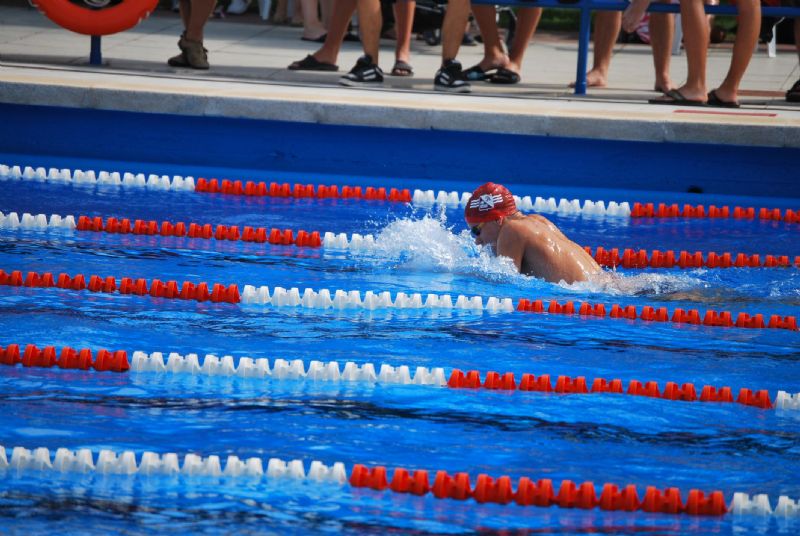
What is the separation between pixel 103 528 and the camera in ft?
8.98

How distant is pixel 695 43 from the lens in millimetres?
6895

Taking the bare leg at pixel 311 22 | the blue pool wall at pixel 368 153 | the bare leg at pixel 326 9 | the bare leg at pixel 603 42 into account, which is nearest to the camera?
the blue pool wall at pixel 368 153

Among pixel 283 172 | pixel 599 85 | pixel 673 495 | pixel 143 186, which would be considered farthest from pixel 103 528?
pixel 599 85

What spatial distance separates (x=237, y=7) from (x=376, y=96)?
5.25 m

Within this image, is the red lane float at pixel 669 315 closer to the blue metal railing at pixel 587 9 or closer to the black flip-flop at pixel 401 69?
the blue metal railing at pixel 587 9

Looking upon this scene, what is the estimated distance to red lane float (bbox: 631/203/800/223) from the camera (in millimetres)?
6375

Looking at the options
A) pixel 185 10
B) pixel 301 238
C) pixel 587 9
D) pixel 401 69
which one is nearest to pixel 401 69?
pixel 401 69

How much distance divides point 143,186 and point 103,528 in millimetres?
3942

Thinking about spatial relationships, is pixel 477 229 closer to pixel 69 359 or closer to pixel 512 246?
pixel 512 246

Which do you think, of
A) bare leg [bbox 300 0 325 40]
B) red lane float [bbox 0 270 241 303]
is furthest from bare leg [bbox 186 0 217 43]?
red lane float [bbox 0 270 241 303]

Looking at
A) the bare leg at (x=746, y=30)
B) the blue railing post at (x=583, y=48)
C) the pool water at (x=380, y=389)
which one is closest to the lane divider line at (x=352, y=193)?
the pool water at (x=380, y=389)

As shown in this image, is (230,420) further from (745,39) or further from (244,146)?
(745,39)

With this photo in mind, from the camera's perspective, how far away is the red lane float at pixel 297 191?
6473 mm

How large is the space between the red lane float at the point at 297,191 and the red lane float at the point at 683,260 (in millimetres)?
1357
